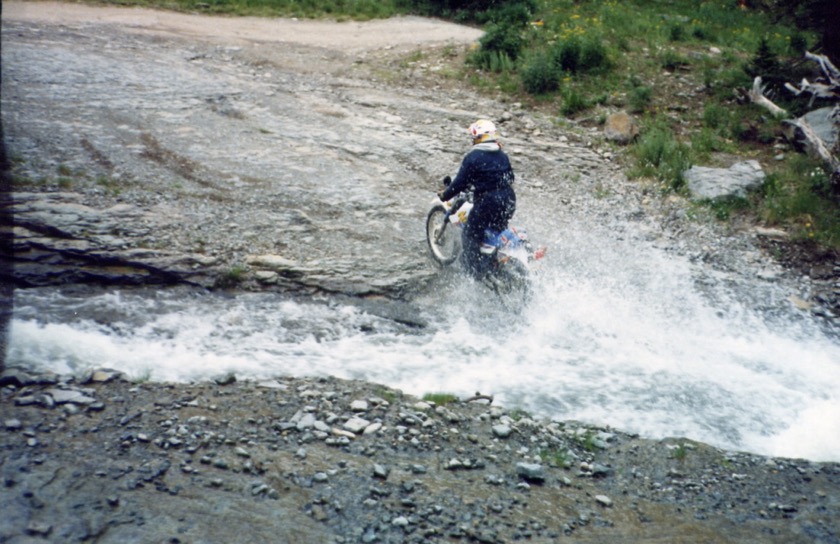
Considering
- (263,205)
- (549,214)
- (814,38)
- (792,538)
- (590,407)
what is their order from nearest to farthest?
(792,538) → (590,407) → (263,205) → (549,214) → (814,38)

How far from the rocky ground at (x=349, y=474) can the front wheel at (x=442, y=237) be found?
2960 mm

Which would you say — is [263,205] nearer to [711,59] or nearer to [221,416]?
[221,416]

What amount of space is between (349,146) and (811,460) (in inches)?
352

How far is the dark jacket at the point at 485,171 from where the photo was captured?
9.03 metres

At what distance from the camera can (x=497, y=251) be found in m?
9.17

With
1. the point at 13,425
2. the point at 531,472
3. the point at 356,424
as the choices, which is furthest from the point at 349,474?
the point at 13,425

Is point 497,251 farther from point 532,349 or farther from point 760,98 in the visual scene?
point 760,98

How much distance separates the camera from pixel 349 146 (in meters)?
13.2

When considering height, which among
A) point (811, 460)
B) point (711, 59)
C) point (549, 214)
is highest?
point (711, 59)

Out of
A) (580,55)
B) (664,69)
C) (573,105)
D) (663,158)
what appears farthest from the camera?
(664,69)

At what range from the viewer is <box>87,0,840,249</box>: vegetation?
12.7 metres

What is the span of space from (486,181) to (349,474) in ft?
14.8

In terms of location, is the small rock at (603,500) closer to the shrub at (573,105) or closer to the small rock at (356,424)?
the small rock at (356,424)

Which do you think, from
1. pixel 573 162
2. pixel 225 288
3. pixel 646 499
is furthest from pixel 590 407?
pixel 573 162
